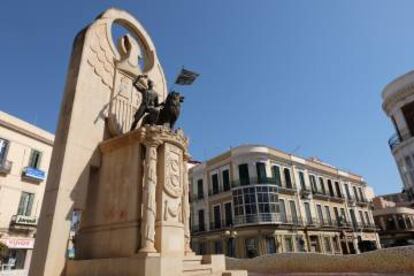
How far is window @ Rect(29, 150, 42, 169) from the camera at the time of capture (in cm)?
1851

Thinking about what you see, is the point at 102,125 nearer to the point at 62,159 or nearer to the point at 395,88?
the point at 62,159

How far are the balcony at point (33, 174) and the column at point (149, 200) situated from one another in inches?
586

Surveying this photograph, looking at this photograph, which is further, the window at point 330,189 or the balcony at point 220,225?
the window at point 330,189

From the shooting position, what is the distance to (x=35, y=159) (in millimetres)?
18891

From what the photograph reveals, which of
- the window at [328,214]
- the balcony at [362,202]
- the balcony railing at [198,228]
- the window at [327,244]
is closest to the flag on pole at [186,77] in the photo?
the balcony railing at [198,228]

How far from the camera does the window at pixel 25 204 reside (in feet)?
56.4

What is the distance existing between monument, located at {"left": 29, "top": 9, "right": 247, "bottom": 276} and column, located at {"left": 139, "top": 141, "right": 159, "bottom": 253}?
2 centimetres

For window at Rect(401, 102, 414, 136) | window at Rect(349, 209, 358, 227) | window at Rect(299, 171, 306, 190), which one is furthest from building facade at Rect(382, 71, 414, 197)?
window at Rect(349, 209, 358, 227)

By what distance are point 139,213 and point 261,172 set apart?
22385 millimetres

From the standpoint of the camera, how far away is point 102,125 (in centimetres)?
855

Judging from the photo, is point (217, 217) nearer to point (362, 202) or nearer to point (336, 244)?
point (336, 244)

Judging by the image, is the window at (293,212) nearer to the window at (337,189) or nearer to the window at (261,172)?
the window at (261,172)

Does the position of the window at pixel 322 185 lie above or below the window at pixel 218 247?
above

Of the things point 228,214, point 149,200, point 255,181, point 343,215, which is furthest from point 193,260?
point 343,215
